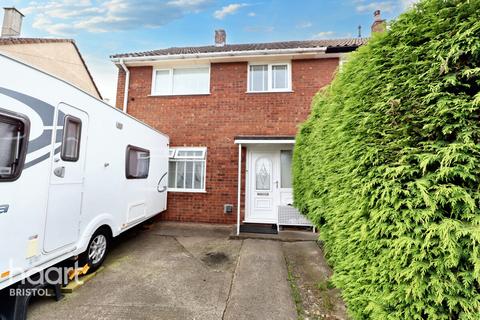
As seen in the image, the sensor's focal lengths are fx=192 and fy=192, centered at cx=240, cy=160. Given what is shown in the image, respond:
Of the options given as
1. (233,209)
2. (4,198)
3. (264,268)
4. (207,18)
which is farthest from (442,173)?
(207,18)

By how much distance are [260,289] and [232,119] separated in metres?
5.09

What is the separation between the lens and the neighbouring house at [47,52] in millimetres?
7848

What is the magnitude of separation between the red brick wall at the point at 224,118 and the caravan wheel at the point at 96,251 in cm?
298

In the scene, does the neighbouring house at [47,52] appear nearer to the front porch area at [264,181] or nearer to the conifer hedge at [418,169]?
the front porch area at [264,181]

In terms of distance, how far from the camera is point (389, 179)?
1.62 meters

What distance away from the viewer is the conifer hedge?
1299 mm

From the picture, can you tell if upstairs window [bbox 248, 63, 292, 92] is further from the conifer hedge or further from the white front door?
the conifer hedge

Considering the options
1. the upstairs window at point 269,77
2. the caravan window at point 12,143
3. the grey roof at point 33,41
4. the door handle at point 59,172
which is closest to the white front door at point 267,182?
the upstairs window at point 269,77

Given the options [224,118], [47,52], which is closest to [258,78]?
[224,118]

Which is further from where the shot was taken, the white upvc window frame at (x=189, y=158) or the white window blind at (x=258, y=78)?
the white window blind at (x=258, y=78)

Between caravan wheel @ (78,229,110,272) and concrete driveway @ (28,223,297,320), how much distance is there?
0.21m

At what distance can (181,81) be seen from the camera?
7164 mm

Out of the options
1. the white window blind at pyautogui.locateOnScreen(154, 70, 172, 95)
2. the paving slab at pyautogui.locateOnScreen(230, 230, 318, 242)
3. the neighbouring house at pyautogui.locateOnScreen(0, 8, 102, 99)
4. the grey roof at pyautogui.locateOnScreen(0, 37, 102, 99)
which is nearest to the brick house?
the white window blind at pyautogui.locateOnScreen(154, 70, 172, 95)

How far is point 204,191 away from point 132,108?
413 centimetres
